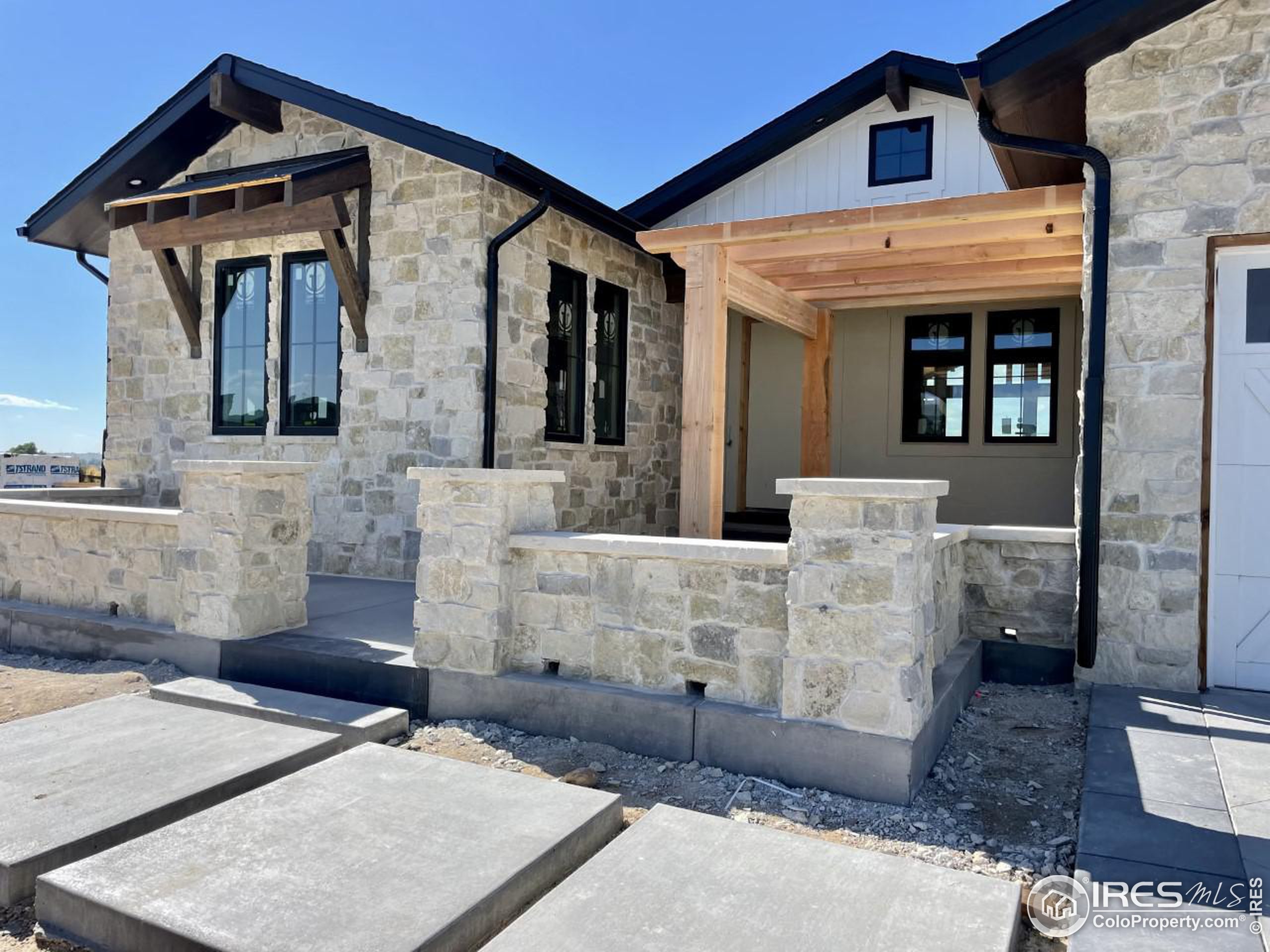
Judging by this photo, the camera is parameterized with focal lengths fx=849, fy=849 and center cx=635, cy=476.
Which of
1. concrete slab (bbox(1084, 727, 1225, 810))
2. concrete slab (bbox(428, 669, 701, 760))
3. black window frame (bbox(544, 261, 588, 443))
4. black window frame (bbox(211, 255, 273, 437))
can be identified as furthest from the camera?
black window frame (bbox(544, 261, 588, 443))

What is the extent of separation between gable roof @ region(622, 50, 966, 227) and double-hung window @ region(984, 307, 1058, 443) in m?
2.58

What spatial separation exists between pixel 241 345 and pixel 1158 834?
800 centimetres

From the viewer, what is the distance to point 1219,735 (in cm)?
383

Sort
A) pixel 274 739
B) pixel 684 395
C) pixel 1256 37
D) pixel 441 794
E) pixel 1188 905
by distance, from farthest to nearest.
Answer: pixel 684 395, pixel 1256 37, pixel 274 739, pixel 441 794, pixel 1188 905

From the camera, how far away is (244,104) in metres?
7.53

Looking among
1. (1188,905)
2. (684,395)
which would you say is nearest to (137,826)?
(1188,905)

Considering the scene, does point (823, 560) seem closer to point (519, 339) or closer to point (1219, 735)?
point (1219, 735)

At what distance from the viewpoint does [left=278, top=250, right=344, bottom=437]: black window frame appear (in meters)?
7.58

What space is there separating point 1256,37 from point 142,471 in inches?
372

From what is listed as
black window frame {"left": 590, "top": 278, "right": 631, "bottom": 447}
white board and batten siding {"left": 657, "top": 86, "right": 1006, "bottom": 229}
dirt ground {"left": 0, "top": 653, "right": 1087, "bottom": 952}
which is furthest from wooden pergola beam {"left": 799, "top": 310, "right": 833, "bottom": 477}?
dirt ground {"left": 0, "top": 653, "right": 1087, "bottom": 952}

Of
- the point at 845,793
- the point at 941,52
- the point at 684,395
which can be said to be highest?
the point at 941,52

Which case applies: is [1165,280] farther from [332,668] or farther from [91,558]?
[91,558]

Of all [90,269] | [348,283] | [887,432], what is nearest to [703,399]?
[348,283]

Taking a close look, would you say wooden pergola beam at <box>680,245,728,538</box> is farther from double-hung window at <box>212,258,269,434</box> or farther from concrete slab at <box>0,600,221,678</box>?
double-hung window at <box>212,258,269,434</box>
